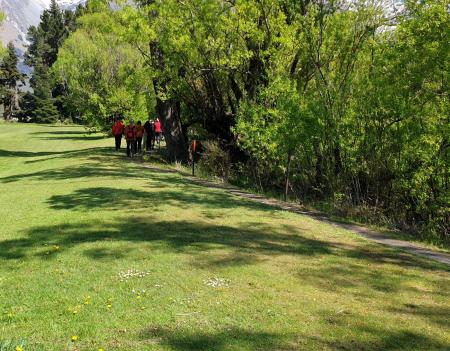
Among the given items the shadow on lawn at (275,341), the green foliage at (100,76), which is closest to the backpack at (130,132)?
the green foliage at (100,76)

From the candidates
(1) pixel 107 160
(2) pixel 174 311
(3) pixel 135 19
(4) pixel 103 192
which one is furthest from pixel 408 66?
(1) pixel 107 160

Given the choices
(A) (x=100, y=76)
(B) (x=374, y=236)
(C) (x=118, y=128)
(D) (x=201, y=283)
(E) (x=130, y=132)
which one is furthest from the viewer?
(A) (x=100, y=76)

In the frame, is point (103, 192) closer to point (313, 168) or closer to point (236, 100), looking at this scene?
point (313, 168)

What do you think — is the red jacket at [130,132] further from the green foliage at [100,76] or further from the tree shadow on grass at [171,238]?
the tree shadow on grass at [171,238]

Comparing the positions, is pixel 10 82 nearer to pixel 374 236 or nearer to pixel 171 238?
pixel 171 238

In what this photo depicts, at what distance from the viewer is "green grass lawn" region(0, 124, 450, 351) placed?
15.9 ft

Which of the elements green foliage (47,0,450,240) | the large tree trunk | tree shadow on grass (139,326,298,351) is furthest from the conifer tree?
tree shadow on grass (139,326,298,351)

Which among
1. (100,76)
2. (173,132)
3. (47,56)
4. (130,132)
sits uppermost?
(47,56)

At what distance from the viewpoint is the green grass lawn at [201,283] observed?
4.86m

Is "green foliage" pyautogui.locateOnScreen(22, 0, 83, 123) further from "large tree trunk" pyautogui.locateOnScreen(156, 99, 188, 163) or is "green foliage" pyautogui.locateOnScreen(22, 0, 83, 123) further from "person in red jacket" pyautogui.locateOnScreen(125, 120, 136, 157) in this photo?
"large tree trunk" pyautogui.locateOnScreen(156, 99, 188, 163)

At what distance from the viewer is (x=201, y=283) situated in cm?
630

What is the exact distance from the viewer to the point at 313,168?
1581cm

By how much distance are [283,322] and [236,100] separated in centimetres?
1698

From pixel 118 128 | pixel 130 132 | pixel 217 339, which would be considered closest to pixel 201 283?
pixel 217 339
